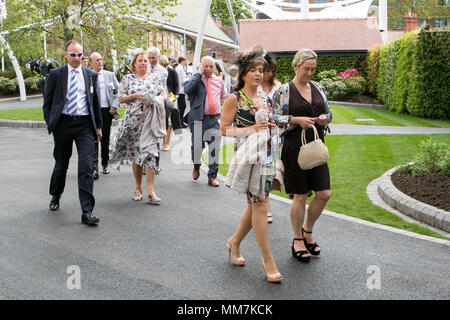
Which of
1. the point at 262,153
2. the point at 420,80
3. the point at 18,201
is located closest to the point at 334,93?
the point at 420,80

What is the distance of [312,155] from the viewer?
5277 millimetres

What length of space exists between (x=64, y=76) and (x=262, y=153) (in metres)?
3.18

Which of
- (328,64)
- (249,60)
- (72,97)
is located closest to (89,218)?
(72,97)

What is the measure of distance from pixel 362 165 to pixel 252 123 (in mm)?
6081

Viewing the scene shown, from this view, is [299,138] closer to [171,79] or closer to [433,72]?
[171,79]

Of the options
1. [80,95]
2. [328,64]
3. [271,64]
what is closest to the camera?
[271,64]

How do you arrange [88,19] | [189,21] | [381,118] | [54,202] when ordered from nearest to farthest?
[54,202] < [88,19] < [381,118] < [189,21]

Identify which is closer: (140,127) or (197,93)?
(140,127)

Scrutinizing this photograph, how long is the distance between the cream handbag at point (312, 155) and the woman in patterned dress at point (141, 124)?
311cm

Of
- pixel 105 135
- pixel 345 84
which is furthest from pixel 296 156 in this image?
pixel 345 84

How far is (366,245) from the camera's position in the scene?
593 centimetres

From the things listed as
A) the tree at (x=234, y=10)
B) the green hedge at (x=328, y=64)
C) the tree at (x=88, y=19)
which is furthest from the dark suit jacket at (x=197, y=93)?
the tree at (x=234, y=10)

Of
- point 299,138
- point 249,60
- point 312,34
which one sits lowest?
point 299,138

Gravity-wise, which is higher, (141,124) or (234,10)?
(234,10)
